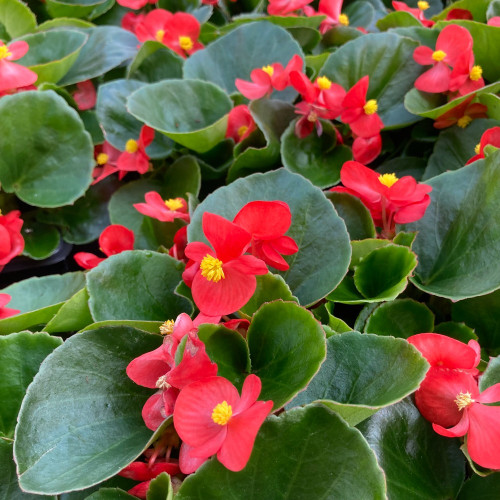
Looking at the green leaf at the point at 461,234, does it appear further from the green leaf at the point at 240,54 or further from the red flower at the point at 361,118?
the green leaf at the point at 240,54

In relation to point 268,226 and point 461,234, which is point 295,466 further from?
point 461,234

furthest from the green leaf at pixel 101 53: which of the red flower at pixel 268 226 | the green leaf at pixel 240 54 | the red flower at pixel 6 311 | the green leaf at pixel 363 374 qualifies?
the green leaf at pixel 363 374

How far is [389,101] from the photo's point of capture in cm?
85

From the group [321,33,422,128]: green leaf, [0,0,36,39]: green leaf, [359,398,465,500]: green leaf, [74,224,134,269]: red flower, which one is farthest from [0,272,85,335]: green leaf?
[0,0,36,39]: green leaf

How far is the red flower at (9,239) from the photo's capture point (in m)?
0.69

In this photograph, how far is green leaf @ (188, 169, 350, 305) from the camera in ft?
1.86

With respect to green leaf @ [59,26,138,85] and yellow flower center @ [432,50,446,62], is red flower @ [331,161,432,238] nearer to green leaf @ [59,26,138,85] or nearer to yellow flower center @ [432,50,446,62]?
yellow flower center @ [432,50,446,62]

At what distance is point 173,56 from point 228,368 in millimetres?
661

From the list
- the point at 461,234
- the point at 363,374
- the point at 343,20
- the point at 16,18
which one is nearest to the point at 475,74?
the point at 461,234

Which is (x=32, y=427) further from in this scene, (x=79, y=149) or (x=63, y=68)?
(x=63, y=68)

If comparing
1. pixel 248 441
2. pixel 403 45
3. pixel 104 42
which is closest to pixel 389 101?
pixel 403 45

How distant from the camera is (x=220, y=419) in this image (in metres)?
0.38

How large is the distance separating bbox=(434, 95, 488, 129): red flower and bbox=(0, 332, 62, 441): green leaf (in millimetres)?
589

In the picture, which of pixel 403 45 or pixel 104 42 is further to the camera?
pixel 104 42
